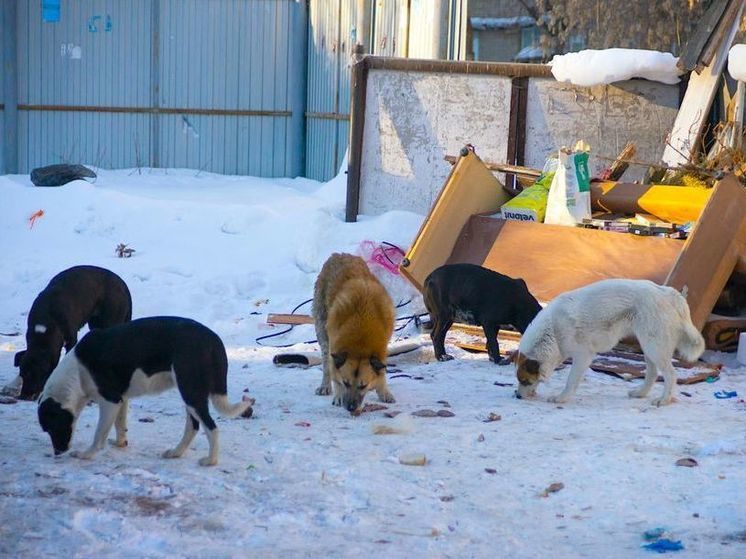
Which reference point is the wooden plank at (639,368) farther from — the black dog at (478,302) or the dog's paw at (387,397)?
the dog's paw at (387,397)

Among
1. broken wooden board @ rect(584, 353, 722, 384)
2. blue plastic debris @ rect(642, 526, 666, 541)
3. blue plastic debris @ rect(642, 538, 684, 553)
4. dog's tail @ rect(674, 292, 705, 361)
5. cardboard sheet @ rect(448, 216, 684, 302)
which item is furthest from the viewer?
cardboard sheet @ rect(448, 216, 684, 302)

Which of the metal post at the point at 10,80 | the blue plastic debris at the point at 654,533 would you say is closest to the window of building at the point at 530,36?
the metal post at the point at 10,80

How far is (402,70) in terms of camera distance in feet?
44.3

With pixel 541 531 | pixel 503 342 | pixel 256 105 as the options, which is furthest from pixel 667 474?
pixel 256 105

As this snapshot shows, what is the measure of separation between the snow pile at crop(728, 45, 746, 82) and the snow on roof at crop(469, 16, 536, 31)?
11765 millimetres

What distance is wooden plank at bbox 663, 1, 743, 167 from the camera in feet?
39.3

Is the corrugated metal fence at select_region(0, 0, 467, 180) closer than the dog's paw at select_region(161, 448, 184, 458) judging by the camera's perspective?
No

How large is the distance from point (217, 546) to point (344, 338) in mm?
2855

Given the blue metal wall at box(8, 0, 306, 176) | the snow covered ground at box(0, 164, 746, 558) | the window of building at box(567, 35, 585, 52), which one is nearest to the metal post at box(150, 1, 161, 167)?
the blue metal wall at box(8, 0, 306, 176)

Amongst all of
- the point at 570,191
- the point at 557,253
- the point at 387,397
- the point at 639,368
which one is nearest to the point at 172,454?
the point at 387,397

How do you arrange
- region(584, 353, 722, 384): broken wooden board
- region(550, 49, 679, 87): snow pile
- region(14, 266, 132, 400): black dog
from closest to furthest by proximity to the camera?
region(14, 266, 132, 400): black dog, region(584, 353, 722, 384): broken wooden board, region(550, 49, 679, 87): snow pile

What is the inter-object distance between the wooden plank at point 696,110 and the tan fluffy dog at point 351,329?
4.85 meters

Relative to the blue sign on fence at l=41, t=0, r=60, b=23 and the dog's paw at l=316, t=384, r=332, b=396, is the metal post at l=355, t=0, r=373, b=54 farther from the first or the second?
the dog's paw at l=316, t=384, r=332, b=396

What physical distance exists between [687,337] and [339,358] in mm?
2470
